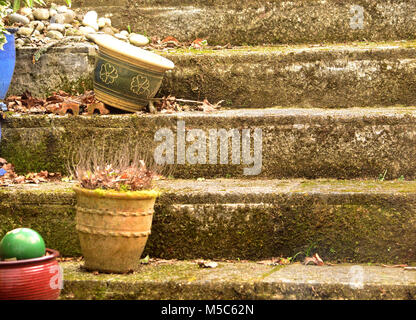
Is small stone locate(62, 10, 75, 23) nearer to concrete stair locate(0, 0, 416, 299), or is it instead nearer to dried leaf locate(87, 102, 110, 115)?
concrete stair locate(0, 0, 416, 299)

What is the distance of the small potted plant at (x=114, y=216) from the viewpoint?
3053mm

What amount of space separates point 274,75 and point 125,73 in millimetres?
1092

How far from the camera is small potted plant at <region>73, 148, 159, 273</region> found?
305 cm

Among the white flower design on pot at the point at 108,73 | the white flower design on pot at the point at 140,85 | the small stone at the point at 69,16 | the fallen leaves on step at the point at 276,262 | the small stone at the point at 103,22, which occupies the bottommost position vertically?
the fallen leaves on step at the point at 276,262

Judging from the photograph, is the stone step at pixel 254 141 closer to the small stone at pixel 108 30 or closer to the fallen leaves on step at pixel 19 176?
the fallen leaves on step at pixel 19 176

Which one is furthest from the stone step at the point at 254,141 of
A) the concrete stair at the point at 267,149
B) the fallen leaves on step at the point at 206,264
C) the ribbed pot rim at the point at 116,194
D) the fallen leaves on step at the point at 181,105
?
the ribbed pot rim at the point at 116,194

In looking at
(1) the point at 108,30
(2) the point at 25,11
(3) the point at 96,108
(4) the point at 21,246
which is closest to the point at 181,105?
(3) the point at 96,108

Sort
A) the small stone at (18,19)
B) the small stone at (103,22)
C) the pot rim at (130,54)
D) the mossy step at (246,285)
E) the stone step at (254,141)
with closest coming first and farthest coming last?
the mossy step at (246,285), the stone step at (254,141), the pot rim at (130,54), the small stone at (18,19), the small stone at (103,22)

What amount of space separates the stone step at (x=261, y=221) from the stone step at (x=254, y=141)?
31 cm

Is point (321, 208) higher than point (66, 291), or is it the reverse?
point (321, 208)
